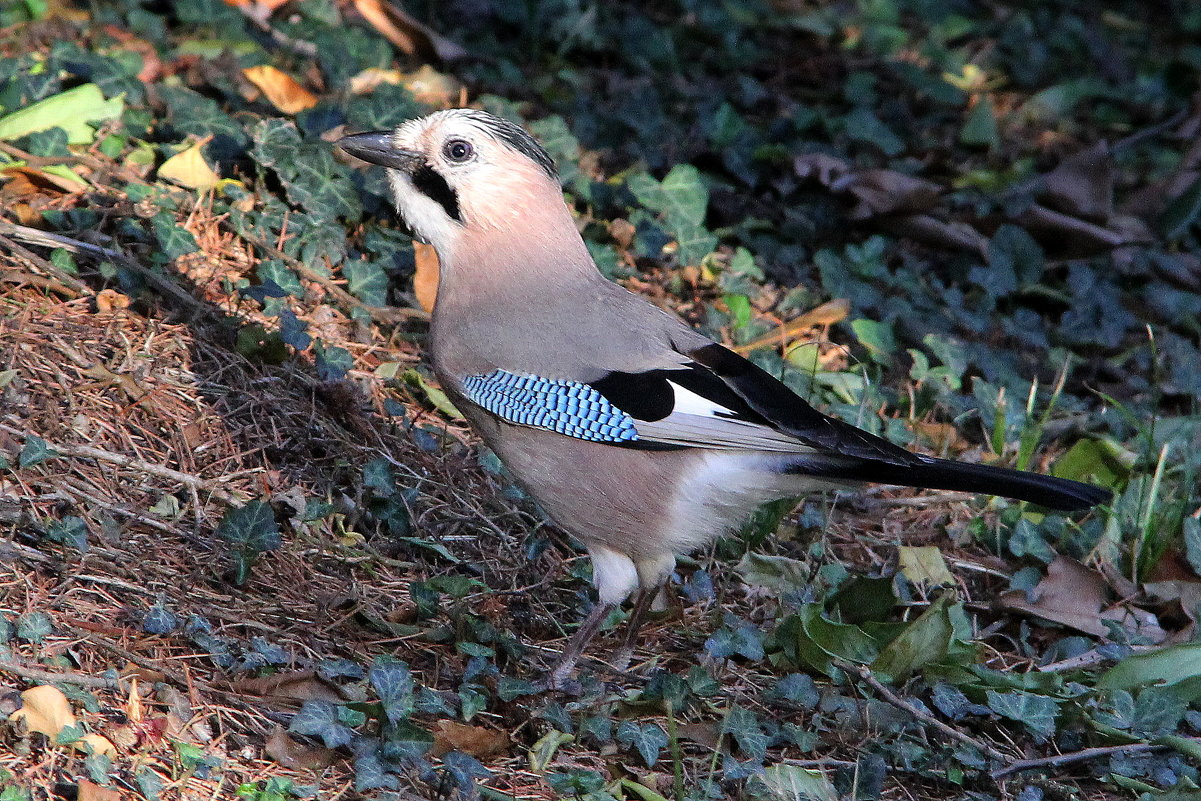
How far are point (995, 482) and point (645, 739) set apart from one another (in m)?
1.08

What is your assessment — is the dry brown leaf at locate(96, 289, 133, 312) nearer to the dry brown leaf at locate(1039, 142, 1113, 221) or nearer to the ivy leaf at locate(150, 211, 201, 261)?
the ivy leaf at locate(150, 211, 201, 261)

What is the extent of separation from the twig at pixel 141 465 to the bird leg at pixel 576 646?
3.22ft

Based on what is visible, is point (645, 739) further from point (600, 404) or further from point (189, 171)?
point (189, 171)

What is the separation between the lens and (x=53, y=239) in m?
3.93

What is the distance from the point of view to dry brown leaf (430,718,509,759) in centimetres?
294

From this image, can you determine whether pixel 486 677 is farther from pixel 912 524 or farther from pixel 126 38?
pixel 126 38

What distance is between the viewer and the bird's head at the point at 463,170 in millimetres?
3734

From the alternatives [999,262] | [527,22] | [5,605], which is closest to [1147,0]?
[999,262]

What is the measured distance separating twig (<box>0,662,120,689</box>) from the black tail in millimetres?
1927

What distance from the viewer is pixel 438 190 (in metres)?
3.78

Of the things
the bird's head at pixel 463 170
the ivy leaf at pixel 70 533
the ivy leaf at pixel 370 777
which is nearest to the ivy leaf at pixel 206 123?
the bird's head at pixel 463 170

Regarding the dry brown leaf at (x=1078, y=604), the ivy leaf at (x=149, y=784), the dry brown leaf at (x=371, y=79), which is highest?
the dry brown leaf at (x=371, y=79)

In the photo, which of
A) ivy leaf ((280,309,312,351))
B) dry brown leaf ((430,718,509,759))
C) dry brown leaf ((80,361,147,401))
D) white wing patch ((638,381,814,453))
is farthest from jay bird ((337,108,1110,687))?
dry brown leaf ((80,361,147,401))

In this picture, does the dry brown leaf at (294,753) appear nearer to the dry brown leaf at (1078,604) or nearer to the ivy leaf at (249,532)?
the ivy leaf at (249,532)
